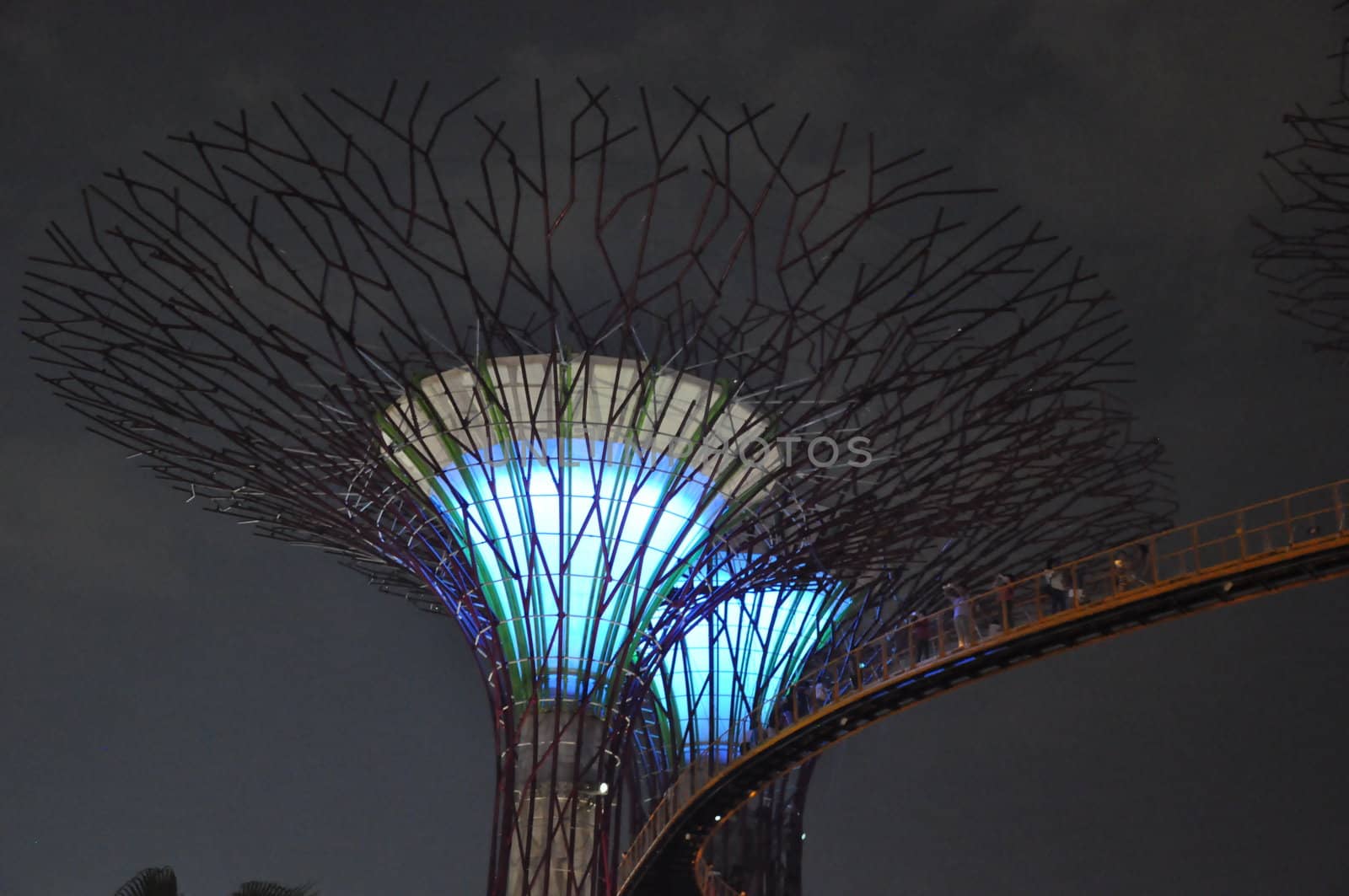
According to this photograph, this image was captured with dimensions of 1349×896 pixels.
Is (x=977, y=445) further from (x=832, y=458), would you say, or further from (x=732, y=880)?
(x=732, y=880)

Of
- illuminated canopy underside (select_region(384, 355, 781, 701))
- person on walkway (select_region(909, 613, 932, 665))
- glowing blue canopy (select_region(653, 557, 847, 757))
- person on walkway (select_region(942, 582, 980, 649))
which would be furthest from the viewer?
glowing blue canopy (select_region(653, 557, 847, 757))

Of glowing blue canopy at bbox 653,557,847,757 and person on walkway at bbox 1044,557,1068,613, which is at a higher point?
glowing blue canopy at bbox 653,557,847,757

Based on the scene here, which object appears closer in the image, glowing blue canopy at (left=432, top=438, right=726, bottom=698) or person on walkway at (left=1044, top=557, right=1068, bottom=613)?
person on walkway at (left=1044, top=557, right=1068, bottom=613)

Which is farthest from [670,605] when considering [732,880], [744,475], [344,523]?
[732,880]

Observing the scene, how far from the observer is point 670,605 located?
31.0 metres

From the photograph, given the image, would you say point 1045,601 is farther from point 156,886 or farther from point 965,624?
point 156,886

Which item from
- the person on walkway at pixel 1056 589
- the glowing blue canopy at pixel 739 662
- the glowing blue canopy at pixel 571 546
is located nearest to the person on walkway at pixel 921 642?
the person on walkway at pixel 1056 589

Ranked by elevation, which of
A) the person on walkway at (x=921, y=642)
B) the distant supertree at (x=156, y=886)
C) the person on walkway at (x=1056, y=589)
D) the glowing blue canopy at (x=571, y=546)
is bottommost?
the distant supertree at (x=156, y=886)

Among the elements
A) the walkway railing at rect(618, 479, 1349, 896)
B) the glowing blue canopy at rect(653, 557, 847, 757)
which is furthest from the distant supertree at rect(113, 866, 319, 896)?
the glowing blue canopy at rect(653, 557, 847, 757)

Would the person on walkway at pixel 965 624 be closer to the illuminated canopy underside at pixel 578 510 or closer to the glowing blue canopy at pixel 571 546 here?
the illuminated canopy underside at pixel 578 510

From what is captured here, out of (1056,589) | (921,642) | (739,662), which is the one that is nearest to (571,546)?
(921,642)

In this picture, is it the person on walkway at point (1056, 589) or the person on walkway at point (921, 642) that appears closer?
the person on walkway at point (1056, 589)

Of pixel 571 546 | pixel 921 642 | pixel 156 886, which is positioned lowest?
pixel 156 886

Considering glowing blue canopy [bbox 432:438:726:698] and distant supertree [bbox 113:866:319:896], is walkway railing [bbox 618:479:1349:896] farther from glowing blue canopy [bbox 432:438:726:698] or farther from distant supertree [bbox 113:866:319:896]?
distant supertree [bbox 113:866:319:896]
